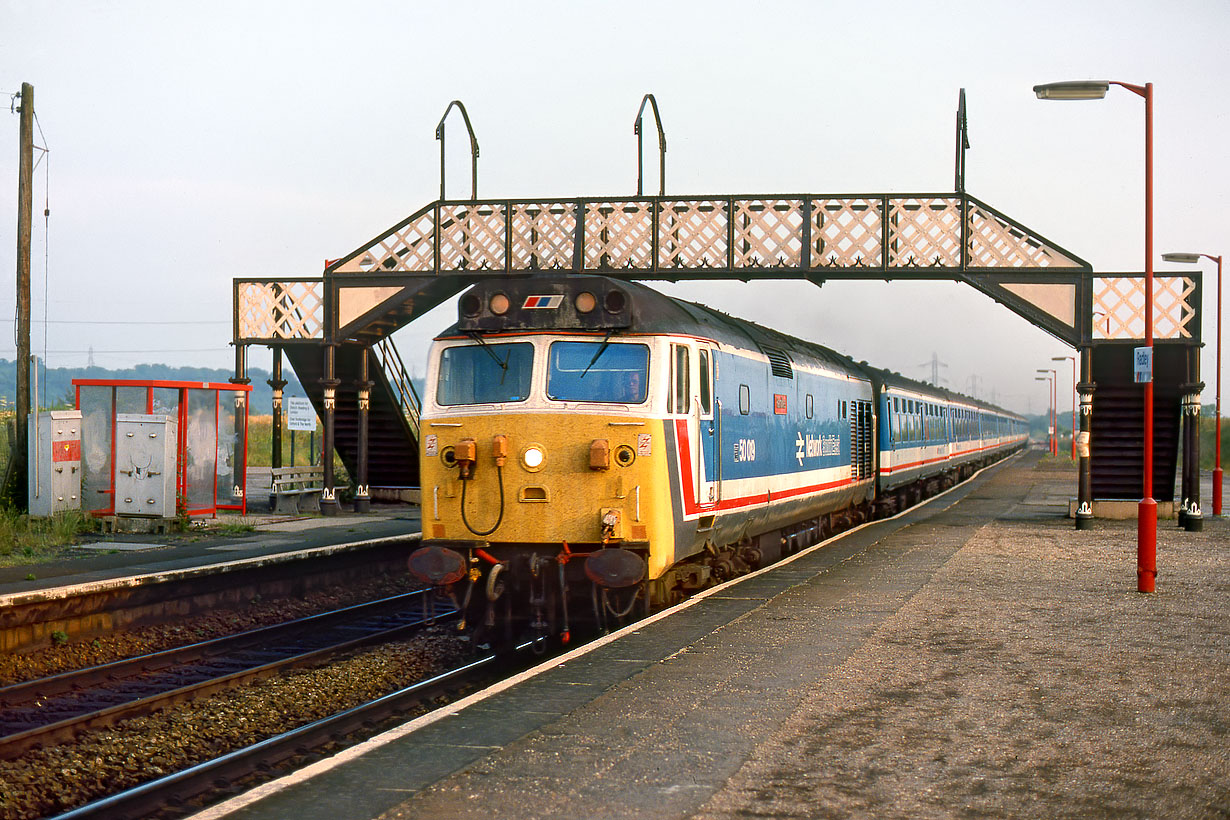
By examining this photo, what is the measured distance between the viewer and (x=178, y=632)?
1347 cm

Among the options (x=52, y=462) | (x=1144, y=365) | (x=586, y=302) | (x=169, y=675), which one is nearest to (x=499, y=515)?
(x=586, y=302)

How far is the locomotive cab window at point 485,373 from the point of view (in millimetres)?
11070

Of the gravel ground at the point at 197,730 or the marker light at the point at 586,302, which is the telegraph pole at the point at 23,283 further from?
the marker light at the point at 586,302

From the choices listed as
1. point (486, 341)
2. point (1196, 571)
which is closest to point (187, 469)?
point (486, 341)

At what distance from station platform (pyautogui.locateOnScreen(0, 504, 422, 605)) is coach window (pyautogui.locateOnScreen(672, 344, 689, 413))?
640 centimetres

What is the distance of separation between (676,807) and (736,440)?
305 inches

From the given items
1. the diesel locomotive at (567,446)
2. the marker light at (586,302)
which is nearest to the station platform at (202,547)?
the diesel locomotive at (567,446)

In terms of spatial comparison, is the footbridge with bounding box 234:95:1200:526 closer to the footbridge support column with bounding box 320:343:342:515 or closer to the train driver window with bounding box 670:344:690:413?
the footbridge support column with bounding box 320:343:342:515

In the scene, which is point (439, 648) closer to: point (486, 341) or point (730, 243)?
point (486, 341)

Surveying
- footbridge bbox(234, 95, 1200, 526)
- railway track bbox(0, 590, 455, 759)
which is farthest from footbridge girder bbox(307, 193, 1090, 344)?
railway track bbox(0, 590, 455, 759)

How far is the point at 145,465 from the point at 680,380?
10.9 metres

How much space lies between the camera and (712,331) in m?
12.7

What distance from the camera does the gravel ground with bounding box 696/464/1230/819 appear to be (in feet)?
19.5

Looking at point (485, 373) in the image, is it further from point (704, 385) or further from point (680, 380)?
point (704, 385)
